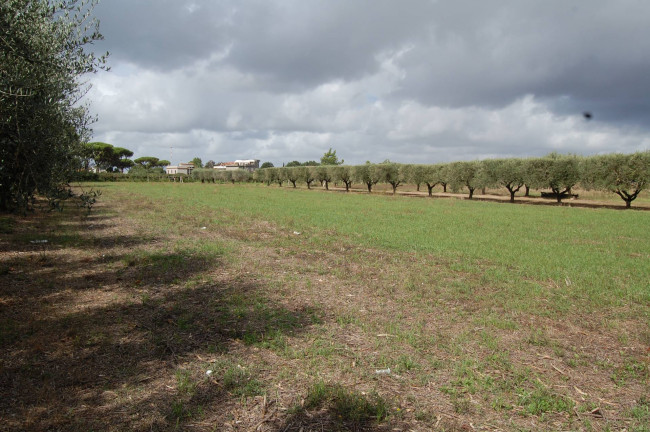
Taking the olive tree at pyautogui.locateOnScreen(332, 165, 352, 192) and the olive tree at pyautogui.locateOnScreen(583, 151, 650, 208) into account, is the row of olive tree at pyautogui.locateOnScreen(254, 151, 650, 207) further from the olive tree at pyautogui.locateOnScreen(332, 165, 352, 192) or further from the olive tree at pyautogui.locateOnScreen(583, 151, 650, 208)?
the olive tree at pyautogui.locateOnScreen(332, 165, 352, 192)

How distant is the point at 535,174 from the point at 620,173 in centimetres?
887

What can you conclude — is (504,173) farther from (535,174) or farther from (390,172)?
(390,172)

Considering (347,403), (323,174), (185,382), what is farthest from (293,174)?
(347,403)

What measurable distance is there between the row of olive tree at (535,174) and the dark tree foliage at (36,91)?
47.4 metres

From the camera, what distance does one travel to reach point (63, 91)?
8.46m

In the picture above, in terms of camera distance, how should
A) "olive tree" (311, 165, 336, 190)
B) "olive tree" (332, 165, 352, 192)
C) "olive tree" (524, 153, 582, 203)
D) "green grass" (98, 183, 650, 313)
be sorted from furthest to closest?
"olive tree" (311, 165, 336, 190) → "olive tree" (332, 165, 352, 192) → "olive tree" (524, 153, 582, 203) → "green grass" (98, 183, 650, 313)

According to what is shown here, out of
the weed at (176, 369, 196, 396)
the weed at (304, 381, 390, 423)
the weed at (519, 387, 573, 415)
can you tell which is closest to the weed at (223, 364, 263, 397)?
the weed at (176, 369, 196, 396)

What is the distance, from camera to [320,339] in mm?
5996

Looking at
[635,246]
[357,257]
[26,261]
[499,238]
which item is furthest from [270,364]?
[635,246]

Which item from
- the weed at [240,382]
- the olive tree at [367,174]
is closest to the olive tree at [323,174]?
the olive tree at [367,174]

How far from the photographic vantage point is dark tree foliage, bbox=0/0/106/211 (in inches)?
255

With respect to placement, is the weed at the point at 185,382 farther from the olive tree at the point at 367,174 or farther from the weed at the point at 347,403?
the olive tree at the point at 367,174

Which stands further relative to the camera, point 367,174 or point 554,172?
point 367,174

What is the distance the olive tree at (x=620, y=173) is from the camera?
36688 millimetres
